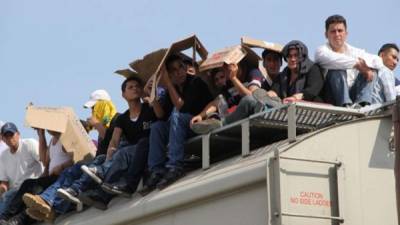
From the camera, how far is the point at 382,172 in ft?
25.1

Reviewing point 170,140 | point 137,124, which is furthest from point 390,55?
point 137,124

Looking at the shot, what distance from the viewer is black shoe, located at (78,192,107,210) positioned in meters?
9.93

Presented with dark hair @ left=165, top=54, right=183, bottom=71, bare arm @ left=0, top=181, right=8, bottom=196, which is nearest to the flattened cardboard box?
dark hair @ left=165, top=54, right=183, bottom=71

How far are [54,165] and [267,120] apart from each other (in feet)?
15.0

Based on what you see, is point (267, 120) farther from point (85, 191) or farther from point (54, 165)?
point (54, 165)

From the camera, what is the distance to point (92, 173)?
10.3 m

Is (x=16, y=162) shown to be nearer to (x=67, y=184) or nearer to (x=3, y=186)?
(x=3, y=186)

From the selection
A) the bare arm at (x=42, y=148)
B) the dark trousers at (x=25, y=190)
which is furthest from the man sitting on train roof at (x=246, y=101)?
the bare arm at (x=42, y=148)

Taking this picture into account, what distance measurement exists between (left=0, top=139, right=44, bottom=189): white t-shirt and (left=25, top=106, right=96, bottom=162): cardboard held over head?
3.74 ft

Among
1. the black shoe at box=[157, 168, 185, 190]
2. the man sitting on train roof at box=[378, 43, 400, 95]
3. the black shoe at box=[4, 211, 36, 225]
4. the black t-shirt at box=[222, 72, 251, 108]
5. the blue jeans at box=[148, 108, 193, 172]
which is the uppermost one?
the man sitting on train roof at box=[378, 43, 400, 95]

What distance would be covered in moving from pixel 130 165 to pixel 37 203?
1499 millimetres

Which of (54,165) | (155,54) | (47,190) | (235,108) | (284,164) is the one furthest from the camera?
(54,165)

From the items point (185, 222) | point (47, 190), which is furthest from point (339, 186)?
point (47, 190)

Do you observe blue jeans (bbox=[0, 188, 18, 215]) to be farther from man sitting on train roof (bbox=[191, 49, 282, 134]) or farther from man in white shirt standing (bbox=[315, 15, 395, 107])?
man in white shirt standing (bbox=[315, 15, 395, 107])
